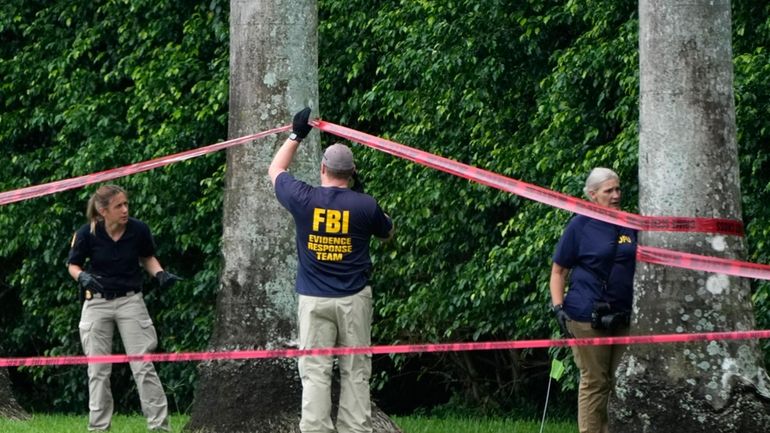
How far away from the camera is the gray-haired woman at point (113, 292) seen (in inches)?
408

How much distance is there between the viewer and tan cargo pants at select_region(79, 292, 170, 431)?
1041 cm

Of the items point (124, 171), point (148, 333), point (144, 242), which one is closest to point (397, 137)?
point (144, 242)

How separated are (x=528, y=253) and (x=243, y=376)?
2.91 metres

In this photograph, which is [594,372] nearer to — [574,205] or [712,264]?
[574,205]

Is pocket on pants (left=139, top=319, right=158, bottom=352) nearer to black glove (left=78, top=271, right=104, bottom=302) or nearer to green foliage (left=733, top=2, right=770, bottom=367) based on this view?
black glove (left=78, top=271, right=104, bottom=302)

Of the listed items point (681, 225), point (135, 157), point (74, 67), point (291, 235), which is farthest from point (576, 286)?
point (74, 67)

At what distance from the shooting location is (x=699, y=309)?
24.9 feet

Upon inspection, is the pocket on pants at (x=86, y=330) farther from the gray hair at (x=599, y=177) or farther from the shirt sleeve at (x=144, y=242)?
the gray hair at (x=599, y=177)

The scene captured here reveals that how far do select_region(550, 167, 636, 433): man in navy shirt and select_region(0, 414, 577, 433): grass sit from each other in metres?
2.54

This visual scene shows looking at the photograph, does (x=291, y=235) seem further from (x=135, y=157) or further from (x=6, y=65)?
(x=6, y=65)

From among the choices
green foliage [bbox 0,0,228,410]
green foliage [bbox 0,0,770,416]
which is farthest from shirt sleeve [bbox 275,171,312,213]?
green foliage [bbox 0,0,228,410]

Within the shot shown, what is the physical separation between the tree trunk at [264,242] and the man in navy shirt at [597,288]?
1.90 meters

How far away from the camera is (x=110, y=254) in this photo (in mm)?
10352

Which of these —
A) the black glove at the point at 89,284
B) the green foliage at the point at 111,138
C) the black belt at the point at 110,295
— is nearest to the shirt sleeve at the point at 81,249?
→ the black glove at the point at 89,284
